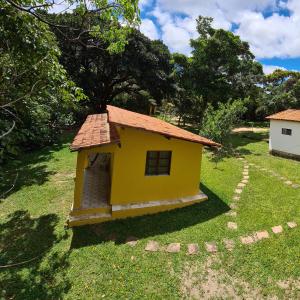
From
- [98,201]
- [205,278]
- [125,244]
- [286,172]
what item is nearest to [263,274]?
[205,278]

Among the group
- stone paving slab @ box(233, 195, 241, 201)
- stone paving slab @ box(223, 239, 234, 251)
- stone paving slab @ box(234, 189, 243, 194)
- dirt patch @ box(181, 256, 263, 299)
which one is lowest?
dirt patch @ box(181, 256, 263, 299)

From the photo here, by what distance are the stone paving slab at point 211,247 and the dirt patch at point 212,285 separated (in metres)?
0.57

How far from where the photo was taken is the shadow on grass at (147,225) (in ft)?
25.9

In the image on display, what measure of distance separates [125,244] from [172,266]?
1666 mm

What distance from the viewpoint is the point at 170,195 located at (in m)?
9.97

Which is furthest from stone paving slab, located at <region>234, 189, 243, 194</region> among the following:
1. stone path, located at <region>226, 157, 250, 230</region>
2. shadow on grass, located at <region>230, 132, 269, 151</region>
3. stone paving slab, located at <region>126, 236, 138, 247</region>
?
shadow on grass, located at <region>230, 132, 269, 151</region>

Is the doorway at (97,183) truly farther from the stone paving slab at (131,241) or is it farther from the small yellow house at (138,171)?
the stone paving slab at (131,241)

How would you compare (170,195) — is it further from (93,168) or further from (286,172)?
(286,172)

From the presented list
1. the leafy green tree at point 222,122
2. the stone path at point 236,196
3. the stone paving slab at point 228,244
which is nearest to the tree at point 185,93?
the leafy green tree at point 222,122

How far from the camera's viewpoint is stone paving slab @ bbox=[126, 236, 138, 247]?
761 centimetres

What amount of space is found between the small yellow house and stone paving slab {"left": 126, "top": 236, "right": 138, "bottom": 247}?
1.18 metres

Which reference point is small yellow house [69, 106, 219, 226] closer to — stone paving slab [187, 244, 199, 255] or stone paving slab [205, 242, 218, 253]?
stone paving slab [187, 244, 199, 255]

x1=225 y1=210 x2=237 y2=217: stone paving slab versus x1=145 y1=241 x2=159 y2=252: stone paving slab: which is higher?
x1=225 y1=210 x2=237 y2=217: stone paving slab

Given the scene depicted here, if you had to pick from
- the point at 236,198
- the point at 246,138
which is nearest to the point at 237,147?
the point at 246,138
